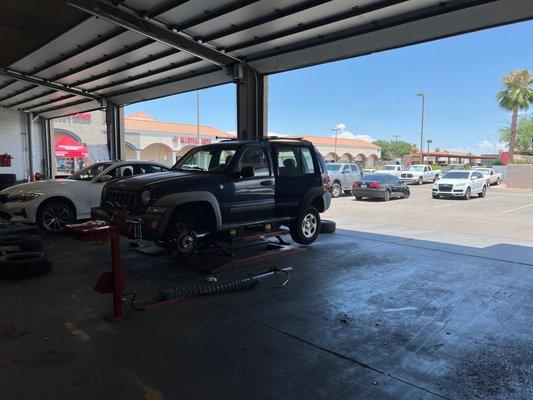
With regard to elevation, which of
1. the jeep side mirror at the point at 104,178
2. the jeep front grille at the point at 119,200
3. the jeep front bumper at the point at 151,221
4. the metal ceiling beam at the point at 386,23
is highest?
the metal ceiling beam at the point at 386,23

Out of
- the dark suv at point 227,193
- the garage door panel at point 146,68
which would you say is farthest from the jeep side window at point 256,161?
the garage door panel at point 146,68

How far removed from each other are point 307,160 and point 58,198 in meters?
5.55

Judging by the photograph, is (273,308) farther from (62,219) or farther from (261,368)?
(62,219)

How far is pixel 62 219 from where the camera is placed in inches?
366

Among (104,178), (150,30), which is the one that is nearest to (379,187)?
(104,178)

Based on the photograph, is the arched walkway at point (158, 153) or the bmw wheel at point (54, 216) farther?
the arched walkway at point (158, 153)

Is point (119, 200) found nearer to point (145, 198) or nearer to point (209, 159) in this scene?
point (145, 198)

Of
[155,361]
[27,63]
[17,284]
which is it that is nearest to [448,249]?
[155,361]

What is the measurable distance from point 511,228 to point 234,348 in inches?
465

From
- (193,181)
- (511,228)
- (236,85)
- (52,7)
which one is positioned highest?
(52,7)

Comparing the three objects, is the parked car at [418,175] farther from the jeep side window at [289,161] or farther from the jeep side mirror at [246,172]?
the jeep side mirror at [246,172]

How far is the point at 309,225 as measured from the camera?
8.12 m

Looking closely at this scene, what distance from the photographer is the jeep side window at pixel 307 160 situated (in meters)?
8.02

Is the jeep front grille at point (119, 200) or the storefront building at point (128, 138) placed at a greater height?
the storefront building at point (128, 138)
